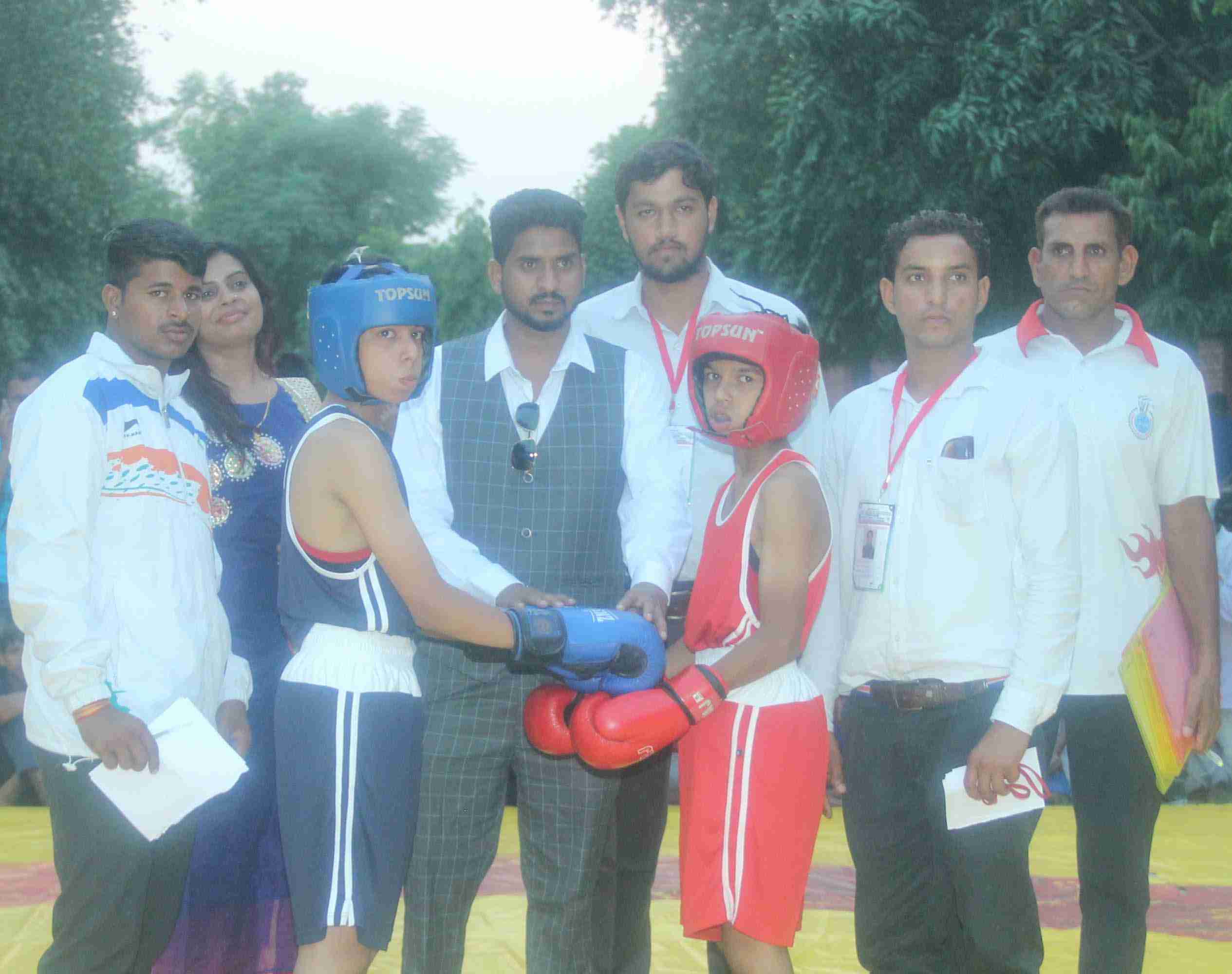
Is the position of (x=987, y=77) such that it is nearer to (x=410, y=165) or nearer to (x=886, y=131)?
(x=886, y=131)

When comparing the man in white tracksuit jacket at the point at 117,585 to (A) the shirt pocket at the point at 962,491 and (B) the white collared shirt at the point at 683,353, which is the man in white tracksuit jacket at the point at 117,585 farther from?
(A) the shirt pocket at the point at 962,491

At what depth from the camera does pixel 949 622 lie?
11.7 feet

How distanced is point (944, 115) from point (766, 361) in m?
10.2

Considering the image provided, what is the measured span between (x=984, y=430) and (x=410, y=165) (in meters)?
54.3

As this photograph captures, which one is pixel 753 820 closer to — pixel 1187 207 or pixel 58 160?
pixel 1187 207

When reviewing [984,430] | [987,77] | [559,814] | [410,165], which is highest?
[410,165]

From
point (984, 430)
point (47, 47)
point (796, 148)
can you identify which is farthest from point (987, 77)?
point (47, 47)

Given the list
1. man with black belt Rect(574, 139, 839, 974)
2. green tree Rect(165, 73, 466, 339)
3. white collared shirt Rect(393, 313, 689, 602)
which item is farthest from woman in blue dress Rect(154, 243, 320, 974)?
green tree Rect(165, 73, 466, 339)

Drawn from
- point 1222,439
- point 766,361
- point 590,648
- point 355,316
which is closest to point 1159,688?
point 766,361

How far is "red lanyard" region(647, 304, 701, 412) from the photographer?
4383 mm

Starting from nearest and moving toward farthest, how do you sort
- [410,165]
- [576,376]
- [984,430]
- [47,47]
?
1. [984,430]
2. [576,376]
3. [47,47]
4. [410,165]

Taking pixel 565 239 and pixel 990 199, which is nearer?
pixel 565 239

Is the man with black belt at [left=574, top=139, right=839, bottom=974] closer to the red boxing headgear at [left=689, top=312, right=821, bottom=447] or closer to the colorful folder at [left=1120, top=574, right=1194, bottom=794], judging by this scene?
the red boxing headgear at [left=689, top=312, right=821, bottom=447]

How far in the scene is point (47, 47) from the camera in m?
18.4
